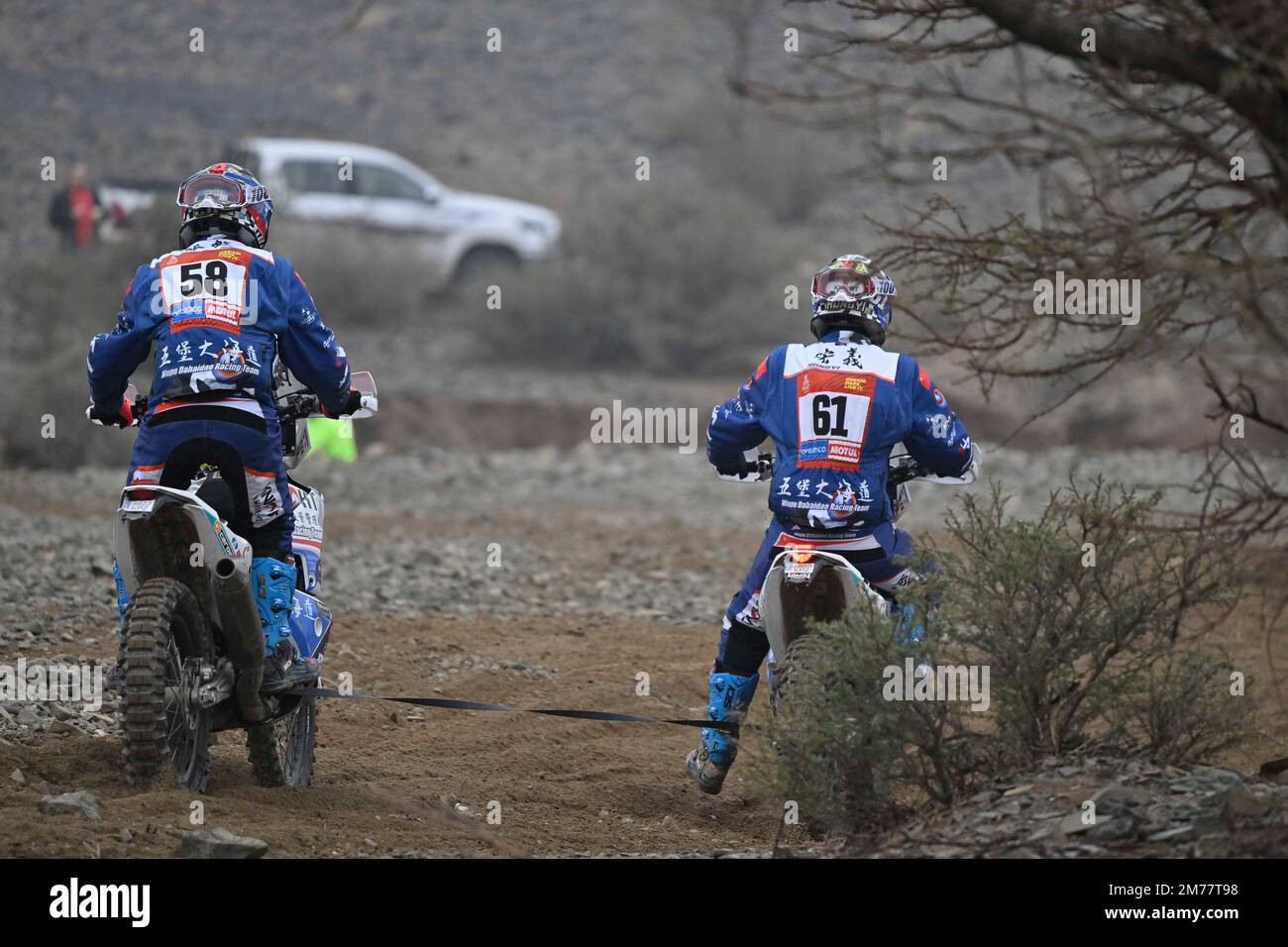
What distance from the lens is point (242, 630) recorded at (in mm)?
5891

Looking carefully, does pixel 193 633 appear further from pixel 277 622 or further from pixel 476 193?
pixel 476 193

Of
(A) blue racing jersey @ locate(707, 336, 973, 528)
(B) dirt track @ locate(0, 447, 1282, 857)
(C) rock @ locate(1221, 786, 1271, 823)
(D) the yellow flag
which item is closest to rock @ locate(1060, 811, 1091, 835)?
(C) rock @ locate(1221, 786, 1271, 823)

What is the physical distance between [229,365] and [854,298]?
238 centimetres

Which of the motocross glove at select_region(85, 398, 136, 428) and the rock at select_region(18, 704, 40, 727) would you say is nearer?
the motocross glove at select_region(85, 398, 136, 428)

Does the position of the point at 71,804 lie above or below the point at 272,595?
below

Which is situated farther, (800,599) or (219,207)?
(219,207)

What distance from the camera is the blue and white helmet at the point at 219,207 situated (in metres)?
6.25

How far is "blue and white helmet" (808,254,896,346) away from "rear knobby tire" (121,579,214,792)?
2.60m

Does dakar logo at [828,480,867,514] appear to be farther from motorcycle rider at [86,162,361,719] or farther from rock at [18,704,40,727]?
rock at [18,704,40,727]

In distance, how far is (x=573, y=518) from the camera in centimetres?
1518

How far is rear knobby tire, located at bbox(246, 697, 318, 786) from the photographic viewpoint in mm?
6352

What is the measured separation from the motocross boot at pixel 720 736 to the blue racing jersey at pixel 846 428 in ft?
2.49

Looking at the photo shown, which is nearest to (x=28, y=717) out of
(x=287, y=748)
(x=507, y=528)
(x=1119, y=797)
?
(x=287, y=748)
